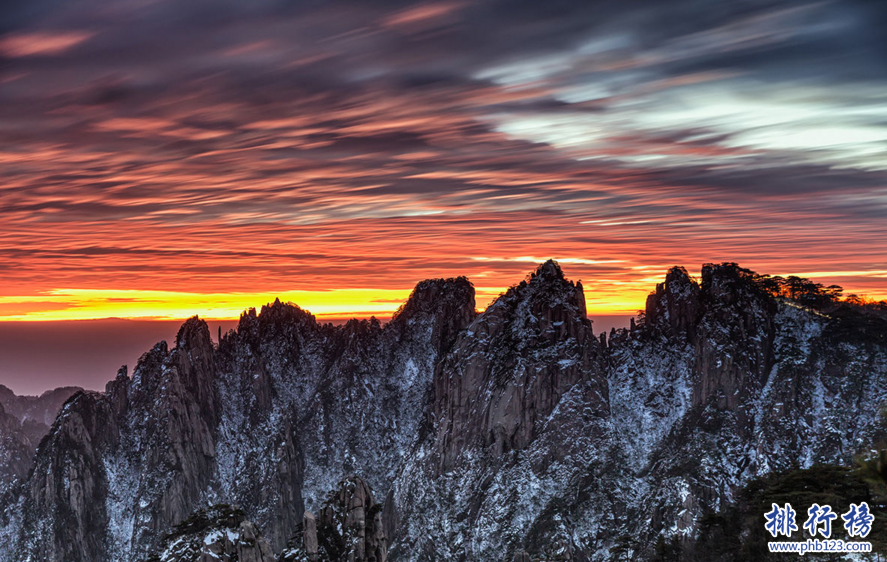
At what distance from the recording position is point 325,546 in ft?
403

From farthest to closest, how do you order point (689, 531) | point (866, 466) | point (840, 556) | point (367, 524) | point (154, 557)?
point (689, 531) < point (154, 557) < point (367, 524) < point (840, 556) < point (866, 466)

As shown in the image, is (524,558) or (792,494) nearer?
(792,494)

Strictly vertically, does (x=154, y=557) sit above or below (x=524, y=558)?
above

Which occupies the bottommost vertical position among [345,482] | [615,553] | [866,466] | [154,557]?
[615,553]

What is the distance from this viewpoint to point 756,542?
118188 mm

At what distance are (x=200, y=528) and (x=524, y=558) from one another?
66.1 meters

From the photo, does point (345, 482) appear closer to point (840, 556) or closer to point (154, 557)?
point (154, 557)

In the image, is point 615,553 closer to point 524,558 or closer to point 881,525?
point 524,558

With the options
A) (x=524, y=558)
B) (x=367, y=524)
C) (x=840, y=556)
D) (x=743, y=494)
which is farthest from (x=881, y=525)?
(x=524, y=558)

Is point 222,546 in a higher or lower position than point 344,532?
lower

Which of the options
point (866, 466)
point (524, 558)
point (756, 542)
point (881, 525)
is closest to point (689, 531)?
point (524, 558)

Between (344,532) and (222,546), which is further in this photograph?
(344,532)

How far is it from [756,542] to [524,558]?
6102 centimetres

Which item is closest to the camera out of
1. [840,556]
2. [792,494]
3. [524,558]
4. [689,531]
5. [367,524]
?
[840,556]
